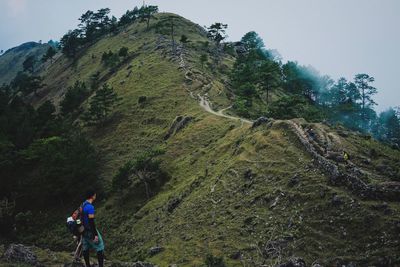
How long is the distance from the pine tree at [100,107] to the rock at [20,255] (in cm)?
6712

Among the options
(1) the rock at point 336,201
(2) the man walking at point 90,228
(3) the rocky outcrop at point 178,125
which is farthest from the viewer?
(3) the rocky outcrop at point 178,125

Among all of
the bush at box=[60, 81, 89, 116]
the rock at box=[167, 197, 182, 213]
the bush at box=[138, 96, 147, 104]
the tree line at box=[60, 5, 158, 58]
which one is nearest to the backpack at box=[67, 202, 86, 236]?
the rock at box=[167, 197, 182, 213]

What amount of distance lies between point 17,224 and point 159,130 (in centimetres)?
3087

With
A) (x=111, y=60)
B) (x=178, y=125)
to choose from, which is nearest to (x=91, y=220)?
(x=178, y=125)

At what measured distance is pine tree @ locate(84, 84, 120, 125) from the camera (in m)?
86.9

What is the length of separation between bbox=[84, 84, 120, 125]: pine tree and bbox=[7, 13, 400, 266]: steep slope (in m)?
5.58

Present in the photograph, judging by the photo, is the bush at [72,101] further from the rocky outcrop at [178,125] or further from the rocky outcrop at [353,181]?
the rocky outcrop at [353,181]

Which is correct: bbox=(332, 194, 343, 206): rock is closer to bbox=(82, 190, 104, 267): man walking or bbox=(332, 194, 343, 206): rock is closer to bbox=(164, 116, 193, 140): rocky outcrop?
bbox=(82, 190, 104, 267): man walking

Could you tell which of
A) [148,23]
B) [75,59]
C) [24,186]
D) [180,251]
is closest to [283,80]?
[148,23]

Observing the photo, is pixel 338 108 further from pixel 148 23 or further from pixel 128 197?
pixel 148 23

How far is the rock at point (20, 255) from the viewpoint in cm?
2081

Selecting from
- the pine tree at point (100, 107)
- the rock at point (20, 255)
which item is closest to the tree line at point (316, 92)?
the pine tree at point (100, 107)

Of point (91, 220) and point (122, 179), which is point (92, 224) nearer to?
point (91, 220)

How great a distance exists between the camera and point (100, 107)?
87.3 metres
